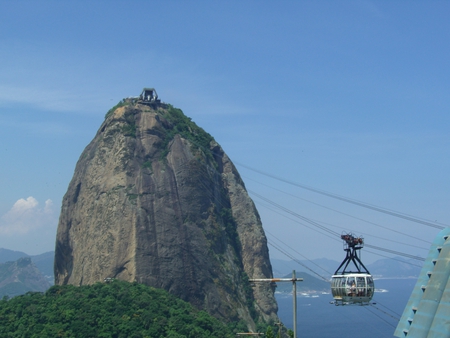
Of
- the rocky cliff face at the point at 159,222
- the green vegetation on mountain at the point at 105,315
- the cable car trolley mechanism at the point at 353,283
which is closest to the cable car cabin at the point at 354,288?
the cable car trolley mechanism at the point at 353,283

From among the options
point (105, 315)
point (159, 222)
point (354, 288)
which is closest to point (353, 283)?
point (354, 288)

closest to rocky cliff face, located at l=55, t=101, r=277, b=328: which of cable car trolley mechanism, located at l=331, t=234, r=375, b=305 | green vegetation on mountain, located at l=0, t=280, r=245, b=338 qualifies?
green vegetation on mountain, located at l=0, t=280, r=245, b=338

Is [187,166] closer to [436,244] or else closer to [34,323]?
[34,323]

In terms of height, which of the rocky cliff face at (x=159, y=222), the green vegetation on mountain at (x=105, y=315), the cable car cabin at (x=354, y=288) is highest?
the rocky cliff face at (x=159, y=222)

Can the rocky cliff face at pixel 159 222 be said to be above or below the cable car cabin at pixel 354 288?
above

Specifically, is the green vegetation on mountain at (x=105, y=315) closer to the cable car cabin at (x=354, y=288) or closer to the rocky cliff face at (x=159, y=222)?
the rocky cliff face at (x=159, y=222)
